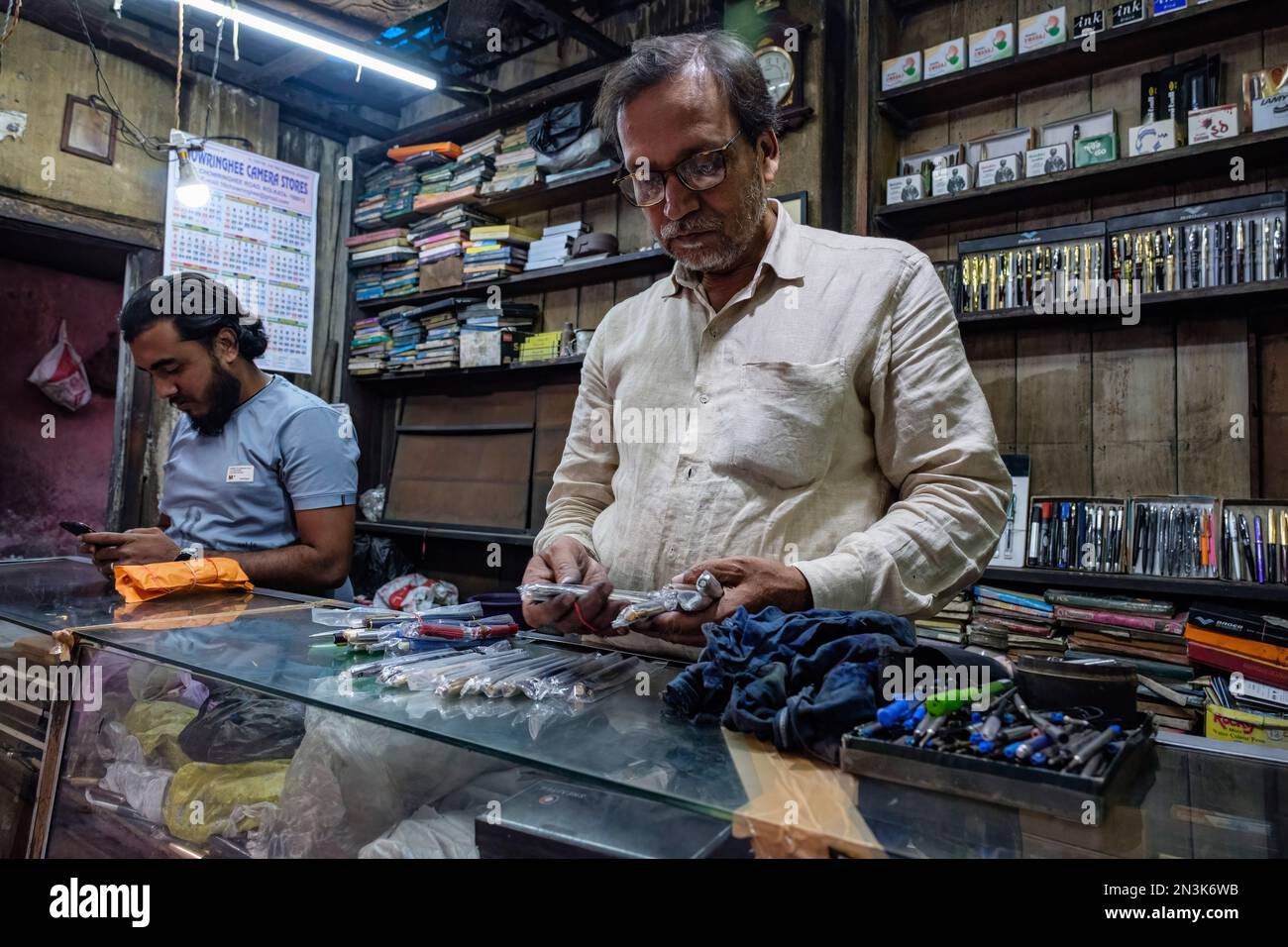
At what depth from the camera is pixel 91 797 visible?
1.37 meters

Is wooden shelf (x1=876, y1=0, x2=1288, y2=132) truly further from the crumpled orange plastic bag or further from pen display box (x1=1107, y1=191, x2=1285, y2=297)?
the crumpled orange plastic bag

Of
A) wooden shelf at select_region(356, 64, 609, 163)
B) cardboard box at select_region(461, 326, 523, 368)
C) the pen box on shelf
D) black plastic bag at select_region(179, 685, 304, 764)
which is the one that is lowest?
black plastic bag at select_region(179, 685, 304, 764)

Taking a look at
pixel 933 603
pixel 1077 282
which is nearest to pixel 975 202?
pixel 1077 282

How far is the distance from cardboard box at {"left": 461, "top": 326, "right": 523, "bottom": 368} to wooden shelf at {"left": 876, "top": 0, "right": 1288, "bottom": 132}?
6.98 ft

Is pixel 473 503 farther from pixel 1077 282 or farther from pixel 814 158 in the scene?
pixel 1077 282

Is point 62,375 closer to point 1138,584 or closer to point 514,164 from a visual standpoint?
Result: point 514,164

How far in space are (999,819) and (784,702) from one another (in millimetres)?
242

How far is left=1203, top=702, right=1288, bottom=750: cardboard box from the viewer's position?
7.45 feet

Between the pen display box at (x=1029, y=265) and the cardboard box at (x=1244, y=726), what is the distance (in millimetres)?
1381

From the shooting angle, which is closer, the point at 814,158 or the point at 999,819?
the point at 999,819

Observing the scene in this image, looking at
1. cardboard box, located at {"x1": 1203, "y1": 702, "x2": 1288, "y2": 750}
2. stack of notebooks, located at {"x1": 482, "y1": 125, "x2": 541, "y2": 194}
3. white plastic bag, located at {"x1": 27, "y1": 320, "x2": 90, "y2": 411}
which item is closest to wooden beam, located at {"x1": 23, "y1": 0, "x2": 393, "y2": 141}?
stack of notebooks, located at {"x1": 482, "y1": 125, "x2": 541, "y2": 194}

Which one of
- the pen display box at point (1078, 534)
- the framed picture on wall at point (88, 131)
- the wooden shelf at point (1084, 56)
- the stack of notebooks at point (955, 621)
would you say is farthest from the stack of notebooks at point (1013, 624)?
the framed picture on wall at point (88, 131)

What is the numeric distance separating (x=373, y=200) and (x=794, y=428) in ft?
14.3
